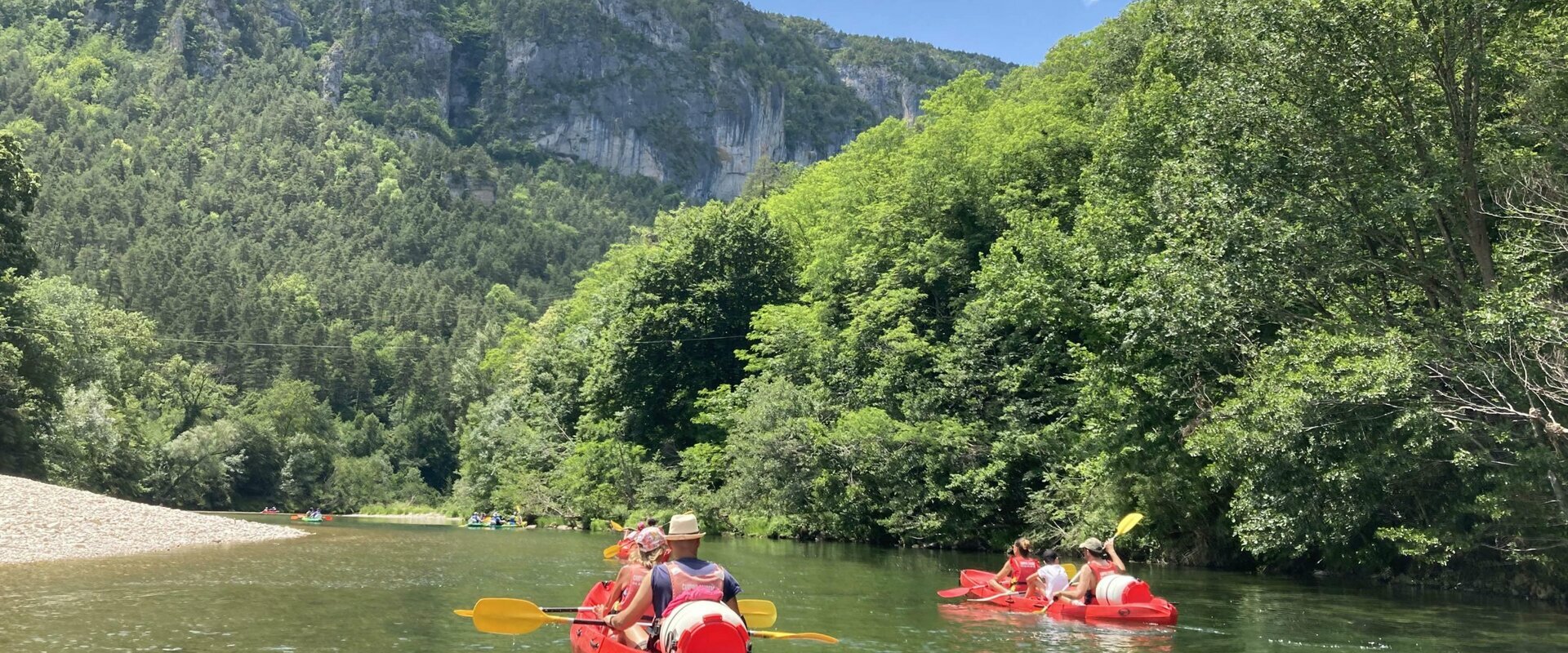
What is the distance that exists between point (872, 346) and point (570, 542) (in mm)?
11760

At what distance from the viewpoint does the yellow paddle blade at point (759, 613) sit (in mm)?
15047

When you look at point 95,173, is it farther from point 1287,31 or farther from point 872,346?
point 1287,31

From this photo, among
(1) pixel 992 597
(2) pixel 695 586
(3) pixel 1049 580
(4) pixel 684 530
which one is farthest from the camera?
(1) pixel 992 597

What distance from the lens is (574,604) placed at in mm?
20156

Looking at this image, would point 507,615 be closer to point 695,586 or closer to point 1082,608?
point 695,586

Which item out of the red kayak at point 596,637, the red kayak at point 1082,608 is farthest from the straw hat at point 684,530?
the red kayak at point 1082,608

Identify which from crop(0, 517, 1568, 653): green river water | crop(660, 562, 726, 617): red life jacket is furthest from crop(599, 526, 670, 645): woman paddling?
crop(0, 517, 1568, 653): green river water

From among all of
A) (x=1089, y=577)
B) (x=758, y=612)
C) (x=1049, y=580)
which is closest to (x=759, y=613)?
(x=758, y=612)

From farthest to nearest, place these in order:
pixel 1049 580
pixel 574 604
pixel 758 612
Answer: pixel 1049 580 < pixel 574 604 < pixel 758 612

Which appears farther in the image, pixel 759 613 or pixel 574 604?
pixel 574 604

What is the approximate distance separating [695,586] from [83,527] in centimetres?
2607

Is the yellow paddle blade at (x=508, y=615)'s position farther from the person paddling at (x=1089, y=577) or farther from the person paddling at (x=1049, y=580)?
the person paddling at (x=1049, y=580)

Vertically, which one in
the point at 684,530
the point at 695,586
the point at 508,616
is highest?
the point at 684,530

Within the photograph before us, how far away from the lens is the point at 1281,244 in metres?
23.2
